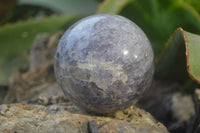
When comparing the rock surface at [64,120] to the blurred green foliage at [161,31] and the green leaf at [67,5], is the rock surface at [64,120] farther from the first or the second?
the green leaf at [67,5]

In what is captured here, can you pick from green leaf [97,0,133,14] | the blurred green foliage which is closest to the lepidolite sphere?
the blurred green foliage

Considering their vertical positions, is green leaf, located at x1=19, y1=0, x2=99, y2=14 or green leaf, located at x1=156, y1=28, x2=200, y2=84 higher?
green leaf, located at x1=19, y1=0, x2=99, y2=14

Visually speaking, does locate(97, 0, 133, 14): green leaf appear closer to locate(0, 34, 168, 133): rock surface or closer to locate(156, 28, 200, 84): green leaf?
locate(156, 28, 200, 84): green leaf

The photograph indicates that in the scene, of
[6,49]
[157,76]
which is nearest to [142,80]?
[157,76]

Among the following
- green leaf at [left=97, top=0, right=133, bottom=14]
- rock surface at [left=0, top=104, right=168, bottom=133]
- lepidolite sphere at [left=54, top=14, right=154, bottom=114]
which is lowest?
rock surface at [left=0, top=104, right=168, bottom=133]

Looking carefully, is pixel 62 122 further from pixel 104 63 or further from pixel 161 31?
pixel 161 31

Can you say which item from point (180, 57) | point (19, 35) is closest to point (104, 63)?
point (180, 57)

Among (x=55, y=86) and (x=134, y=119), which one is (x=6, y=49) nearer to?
(x=55, y=86)
